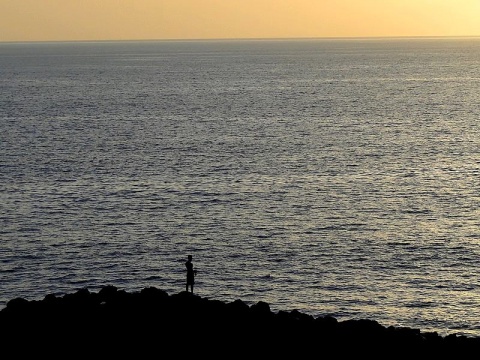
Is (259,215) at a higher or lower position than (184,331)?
lower

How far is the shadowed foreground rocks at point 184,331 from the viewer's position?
115ft

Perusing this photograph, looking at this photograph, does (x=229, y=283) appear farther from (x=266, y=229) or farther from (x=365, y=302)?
(x=266, y=229)

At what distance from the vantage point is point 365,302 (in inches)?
2323

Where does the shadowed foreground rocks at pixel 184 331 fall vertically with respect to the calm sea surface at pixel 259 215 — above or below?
above

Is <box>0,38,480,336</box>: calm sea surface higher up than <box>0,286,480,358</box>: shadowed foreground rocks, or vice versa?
<box>0,286,480,358</box>: shadowed foreground rocks

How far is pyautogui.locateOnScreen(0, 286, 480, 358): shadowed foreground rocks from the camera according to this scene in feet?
115

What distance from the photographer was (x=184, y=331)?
36031 millimetres

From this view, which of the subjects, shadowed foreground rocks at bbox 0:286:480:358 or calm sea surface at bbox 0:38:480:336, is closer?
shadowed foreground rocks at bbox 0:286:480:358

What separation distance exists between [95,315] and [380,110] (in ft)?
457

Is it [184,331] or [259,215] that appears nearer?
[184,331]

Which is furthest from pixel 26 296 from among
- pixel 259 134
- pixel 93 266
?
pixel 259 134

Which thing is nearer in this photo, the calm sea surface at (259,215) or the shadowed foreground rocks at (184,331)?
the shadowed foreground rocks at (184,331)

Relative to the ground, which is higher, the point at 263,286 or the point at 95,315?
the point at 95,315

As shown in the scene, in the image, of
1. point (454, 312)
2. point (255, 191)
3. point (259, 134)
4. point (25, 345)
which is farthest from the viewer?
point (259, 134)
